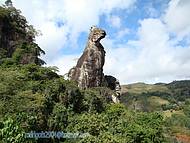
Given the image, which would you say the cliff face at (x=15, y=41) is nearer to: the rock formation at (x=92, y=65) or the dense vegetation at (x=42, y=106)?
the dense vegetation at (x=42, y=106)

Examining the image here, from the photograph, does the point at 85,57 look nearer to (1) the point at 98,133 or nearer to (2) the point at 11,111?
(1) the point at 98,133

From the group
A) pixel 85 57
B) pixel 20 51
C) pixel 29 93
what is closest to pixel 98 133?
pixel 29 93

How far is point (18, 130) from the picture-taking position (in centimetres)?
3141

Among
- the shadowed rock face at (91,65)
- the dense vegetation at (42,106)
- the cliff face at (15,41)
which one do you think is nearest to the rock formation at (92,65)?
the shadowed rock face at (91,65)

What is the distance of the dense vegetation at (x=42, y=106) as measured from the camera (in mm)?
37531

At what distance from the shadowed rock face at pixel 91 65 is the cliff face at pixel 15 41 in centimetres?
863

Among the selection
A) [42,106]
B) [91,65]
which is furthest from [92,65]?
[42,106]

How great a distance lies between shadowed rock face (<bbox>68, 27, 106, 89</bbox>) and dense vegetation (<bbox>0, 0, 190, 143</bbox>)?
16.7ft

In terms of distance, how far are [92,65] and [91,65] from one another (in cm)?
25

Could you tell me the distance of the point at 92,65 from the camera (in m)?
70.0

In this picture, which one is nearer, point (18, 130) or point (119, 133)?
point (18, 130)

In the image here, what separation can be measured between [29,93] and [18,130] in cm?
1060

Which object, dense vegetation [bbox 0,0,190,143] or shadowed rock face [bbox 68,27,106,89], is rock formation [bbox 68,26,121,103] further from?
dense vegetation [bbox 0,0,190,143]

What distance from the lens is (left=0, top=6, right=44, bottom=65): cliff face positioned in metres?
56.0
